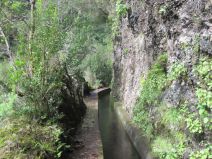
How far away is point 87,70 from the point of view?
30453 mm

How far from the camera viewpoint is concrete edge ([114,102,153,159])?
10.4 meters

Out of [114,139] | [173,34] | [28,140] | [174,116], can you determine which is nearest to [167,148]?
[174,116]

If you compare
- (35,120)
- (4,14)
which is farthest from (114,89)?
(35,120)

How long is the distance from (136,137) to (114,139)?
1.79 metres

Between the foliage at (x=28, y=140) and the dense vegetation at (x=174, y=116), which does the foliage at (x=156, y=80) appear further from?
the foliage at (x=28, y=140)

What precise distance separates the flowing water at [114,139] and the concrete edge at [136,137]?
0.24 meters

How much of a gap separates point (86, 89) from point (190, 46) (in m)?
17.7

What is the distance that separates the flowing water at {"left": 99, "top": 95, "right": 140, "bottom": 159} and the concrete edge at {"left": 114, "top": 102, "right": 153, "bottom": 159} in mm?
243

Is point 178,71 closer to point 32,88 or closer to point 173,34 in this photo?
point 173,34

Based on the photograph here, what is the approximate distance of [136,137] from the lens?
12102mm

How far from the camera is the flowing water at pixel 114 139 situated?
11.6m

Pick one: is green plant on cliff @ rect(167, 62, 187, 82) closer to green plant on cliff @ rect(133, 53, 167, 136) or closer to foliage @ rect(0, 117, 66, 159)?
green plant on cliff @ rect(133, 53, 167, 136)

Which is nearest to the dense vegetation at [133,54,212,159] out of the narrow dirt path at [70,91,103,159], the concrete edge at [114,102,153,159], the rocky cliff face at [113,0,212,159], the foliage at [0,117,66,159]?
the rocky cliff face at [113,0,212,159]

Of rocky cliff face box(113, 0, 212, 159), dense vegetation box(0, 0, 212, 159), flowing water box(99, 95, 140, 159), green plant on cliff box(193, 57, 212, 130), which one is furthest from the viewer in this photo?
flowing water box(99, 95, 140, 159)
